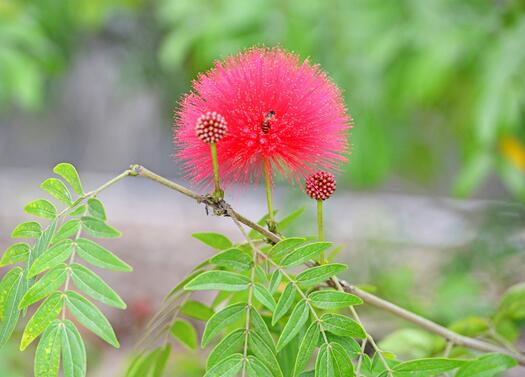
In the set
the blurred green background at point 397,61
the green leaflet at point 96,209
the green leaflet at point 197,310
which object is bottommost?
the green leaflet at point 197,310

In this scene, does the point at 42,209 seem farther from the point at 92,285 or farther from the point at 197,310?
the point at 197,310

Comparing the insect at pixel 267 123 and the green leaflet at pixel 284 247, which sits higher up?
the insect at pixel 267 123

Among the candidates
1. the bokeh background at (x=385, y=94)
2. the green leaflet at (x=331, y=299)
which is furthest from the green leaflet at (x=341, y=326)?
the bokeh background at (x=385, y=94)

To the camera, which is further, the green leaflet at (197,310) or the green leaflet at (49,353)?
the green leaflet at (197,310)

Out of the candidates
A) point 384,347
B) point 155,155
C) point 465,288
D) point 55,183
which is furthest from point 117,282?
point 55,183

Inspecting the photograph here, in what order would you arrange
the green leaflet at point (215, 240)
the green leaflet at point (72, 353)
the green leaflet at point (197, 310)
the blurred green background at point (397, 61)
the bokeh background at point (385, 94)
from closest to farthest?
the green leaflet at point (72, 353) → the green leaflet at point (215, 240) → the green leaflet at point (197, 310) → the bokeh background at point (385, 94) → the blurred green background at point (397, 61)

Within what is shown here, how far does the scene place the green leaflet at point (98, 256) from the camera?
2.15 ft

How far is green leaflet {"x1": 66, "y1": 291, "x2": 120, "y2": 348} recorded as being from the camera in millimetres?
636

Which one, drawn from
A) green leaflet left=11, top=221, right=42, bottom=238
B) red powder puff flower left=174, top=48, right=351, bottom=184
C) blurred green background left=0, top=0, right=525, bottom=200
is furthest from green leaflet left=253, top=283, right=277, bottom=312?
blurred green background left=0, top=0, right=525, bottom=200

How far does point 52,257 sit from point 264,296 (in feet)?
0.67

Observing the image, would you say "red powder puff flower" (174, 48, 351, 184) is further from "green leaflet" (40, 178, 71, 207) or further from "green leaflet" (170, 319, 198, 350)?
"green leaflet" (170, 319, 198, 350)

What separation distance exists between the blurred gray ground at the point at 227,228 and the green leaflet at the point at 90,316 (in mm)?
1006

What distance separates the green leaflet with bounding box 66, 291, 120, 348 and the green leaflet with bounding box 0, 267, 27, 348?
5 cm

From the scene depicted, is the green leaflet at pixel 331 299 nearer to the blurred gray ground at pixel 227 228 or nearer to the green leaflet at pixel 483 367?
the green leaflet at pixel 483 367
